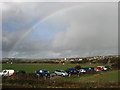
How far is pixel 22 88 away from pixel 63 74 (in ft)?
58.4

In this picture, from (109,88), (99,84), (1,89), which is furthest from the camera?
(99,84)

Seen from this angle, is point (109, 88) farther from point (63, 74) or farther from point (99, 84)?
point (63, 74)

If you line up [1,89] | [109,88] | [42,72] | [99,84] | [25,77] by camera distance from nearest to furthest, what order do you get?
[1,89] → [109,88] → [99,84] → [25,77] → [42,72]

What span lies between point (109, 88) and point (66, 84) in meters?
4.49

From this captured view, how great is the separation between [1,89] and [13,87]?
3.64 feet

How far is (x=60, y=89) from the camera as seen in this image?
12.9 metres

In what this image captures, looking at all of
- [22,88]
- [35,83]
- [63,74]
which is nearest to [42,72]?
[63,74]

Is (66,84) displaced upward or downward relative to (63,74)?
upward

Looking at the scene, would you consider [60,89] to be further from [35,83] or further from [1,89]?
[1,89]

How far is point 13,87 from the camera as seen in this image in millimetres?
13203

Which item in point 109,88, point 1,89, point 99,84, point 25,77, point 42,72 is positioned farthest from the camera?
point 42,72

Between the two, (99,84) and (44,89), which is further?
(99,84)

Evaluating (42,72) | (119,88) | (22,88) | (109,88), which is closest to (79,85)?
(109,88)

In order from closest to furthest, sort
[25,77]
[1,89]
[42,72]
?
[1,89]
[25,77]
[42,72]
